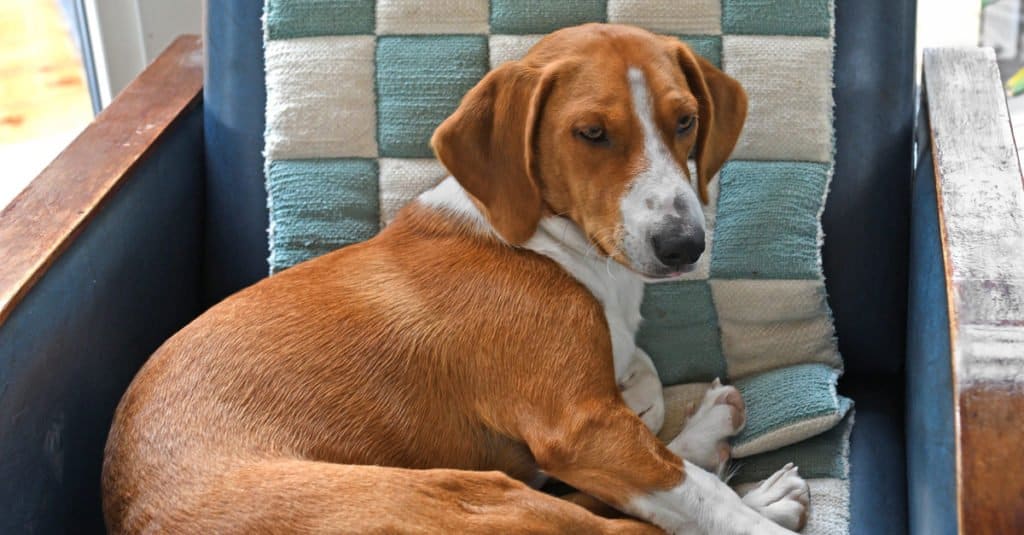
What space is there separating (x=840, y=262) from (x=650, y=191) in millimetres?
539

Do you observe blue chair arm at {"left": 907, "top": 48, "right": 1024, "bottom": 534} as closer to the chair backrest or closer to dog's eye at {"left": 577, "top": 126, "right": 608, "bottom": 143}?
the chair backrest

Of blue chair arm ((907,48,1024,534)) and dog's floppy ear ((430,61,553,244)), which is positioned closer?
blue chair arm ((907,48,1024,534))

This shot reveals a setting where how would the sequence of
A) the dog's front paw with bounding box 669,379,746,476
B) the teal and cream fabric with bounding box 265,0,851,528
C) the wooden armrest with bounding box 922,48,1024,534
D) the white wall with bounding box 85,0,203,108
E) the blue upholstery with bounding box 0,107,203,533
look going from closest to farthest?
the wooden armrest with bounding box 922,48,1024,534, the blue upholstery with bounding box 0,107,203,533, the dog's front paw with bounding box 669,379,746,476, the teal and cream fabric with bounding box 265,0,851,528, the white wall with bounding box 85,0,203,108

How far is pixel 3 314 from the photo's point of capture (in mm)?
1453

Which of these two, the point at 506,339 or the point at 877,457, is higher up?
the point at 506,339

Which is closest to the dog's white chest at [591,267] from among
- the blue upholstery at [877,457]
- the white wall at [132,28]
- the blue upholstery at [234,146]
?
the blue upholstery at [877,457]

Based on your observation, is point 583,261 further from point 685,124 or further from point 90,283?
point 90,283

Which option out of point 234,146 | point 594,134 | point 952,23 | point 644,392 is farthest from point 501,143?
point 952,23

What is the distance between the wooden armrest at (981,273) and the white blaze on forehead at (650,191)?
0.33 m

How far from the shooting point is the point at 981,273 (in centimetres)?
132

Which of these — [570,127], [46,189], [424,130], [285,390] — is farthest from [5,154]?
[570,127]

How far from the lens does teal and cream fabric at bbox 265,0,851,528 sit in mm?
1867

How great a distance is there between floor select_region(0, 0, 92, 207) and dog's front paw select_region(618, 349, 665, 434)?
164cm

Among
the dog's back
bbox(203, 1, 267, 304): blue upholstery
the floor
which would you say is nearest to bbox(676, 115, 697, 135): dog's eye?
the dog's back
